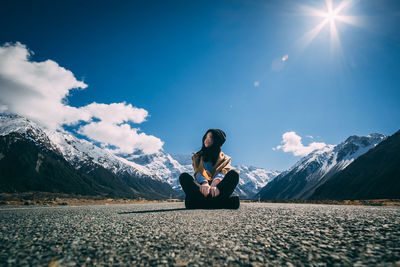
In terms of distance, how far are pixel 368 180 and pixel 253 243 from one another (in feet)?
520

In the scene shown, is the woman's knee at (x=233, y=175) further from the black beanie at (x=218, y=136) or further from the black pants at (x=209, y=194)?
the black beanie at (x=218, y=136)

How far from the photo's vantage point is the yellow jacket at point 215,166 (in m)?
9.01

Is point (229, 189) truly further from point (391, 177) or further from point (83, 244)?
point (391, 177)

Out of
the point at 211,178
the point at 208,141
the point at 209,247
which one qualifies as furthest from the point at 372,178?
the point at 209,247

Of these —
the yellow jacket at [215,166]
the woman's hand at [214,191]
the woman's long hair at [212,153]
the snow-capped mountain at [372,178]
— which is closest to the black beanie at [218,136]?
the woman's long hair at [212,153]

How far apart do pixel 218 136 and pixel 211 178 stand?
2055 mm

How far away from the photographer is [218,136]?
954cm

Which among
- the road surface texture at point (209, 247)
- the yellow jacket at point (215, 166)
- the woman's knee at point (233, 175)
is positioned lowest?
the road surface texture at point (209, 247)

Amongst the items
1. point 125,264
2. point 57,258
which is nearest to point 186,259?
point 125,264

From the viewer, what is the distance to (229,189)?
8.21 m

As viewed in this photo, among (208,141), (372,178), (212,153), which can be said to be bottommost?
(212,153)

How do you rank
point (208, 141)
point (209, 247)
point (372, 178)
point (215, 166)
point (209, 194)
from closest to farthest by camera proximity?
point (209, 247), point (209, 194), point (215, 166), point (208, 141), point (372, 178)

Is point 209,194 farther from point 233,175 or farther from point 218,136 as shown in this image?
point 218,136

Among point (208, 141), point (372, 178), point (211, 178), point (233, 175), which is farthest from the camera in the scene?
point (372, 178)
